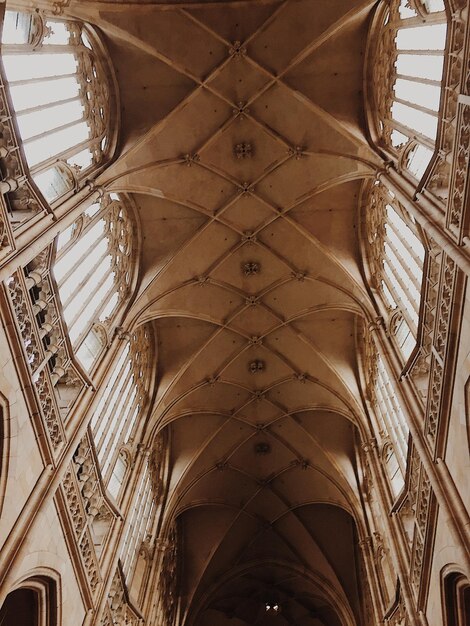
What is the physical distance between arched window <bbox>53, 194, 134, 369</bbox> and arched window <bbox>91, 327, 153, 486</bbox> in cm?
99

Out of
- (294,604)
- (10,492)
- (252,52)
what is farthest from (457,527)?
(294,604)

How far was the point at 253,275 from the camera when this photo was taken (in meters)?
18.6

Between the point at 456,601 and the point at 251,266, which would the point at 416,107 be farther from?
the point at 456,601

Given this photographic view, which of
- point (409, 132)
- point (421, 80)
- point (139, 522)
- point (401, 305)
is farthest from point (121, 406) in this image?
point (421, 80)

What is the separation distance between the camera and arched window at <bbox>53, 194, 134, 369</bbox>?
13172mm

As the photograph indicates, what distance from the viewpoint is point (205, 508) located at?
22953mm

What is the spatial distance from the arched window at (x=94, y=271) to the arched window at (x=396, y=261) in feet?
23.3

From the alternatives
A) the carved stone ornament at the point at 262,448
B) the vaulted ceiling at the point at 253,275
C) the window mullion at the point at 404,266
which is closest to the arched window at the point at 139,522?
the vaulted ceiling at the point at 253,275

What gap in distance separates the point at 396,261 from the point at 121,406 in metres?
8.37

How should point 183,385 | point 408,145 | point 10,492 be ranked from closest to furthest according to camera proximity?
1. point 10,492
2. point 408,145
3. point 183,385

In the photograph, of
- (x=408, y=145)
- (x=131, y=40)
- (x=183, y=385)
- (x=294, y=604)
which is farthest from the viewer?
(x=294, y=604)

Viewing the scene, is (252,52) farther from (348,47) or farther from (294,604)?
(294,604)

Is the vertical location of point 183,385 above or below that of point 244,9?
below

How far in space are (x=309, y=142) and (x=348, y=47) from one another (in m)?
2.54
